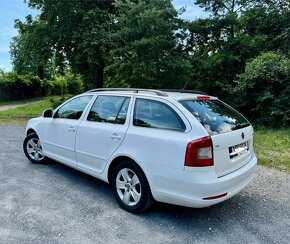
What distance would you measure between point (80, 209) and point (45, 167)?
2081 millimetres

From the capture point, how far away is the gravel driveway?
10.3 ft

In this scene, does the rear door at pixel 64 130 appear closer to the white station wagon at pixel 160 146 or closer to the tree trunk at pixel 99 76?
the white station wagon at pixel 160 146

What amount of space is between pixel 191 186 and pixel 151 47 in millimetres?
8076

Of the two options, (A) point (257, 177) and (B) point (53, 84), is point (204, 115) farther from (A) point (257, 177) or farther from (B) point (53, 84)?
(B) point (53, 84)

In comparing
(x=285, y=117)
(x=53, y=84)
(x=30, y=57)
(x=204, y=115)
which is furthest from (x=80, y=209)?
(x=53, y=84)

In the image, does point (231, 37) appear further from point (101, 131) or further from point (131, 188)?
point (131, 188)

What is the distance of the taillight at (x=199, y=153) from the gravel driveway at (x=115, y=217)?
Answer: 0.83 metres

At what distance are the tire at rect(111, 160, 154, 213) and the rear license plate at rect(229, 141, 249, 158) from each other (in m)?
1.10

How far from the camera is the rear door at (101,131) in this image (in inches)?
153

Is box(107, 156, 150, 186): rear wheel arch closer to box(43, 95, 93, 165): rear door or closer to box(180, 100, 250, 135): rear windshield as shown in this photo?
box(43, 95, 93, 165): rear door

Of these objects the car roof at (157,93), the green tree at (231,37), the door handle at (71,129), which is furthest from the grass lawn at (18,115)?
the car roof at (157,93)

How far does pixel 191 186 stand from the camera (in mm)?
3092

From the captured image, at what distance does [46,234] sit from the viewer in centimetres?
318

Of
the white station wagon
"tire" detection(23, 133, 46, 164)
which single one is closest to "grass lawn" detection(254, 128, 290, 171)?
the white station wagon
